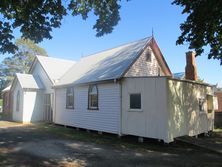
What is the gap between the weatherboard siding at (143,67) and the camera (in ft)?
53.3

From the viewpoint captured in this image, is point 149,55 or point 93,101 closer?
point 93,101

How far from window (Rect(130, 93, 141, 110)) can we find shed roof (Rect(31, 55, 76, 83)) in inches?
433

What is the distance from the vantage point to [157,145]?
1254cm

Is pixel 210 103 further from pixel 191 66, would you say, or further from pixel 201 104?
pixel 191 66

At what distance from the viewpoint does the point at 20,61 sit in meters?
63.4

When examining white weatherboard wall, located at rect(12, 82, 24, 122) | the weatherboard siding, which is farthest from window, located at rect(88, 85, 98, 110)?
white weatherboard wall, located at rect(12, 82, 24, 122)

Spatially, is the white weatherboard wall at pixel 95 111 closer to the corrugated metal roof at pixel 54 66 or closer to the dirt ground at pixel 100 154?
the dirt ground at pixel 100 154

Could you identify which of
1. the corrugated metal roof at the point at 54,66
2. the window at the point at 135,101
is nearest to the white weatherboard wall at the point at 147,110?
the window at the point at 135,101

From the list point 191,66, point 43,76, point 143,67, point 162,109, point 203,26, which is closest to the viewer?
point 203,26

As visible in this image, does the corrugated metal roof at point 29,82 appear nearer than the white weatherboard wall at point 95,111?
No

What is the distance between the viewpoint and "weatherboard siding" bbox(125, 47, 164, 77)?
53.3ft

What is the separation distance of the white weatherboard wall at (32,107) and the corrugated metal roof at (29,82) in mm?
589

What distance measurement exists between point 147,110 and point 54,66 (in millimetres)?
15649

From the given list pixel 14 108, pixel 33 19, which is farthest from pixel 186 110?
pixel 14 108
